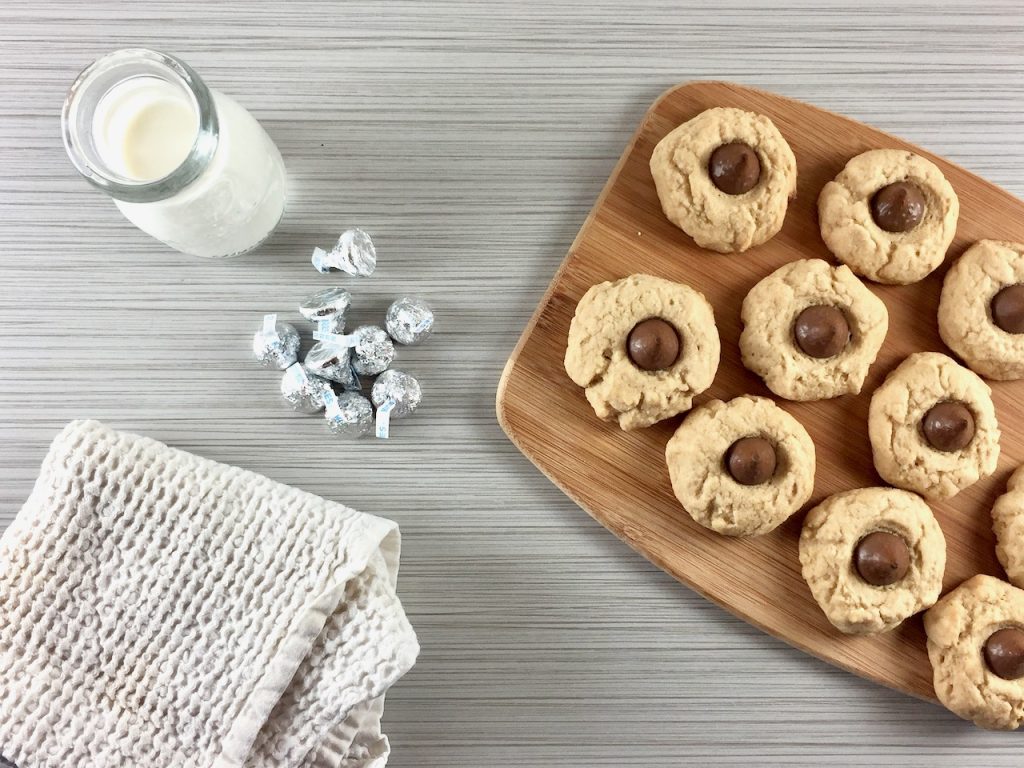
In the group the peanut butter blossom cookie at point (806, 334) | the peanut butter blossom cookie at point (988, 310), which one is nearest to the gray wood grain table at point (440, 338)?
the peanut butter blossom cookie at point (806, 334)

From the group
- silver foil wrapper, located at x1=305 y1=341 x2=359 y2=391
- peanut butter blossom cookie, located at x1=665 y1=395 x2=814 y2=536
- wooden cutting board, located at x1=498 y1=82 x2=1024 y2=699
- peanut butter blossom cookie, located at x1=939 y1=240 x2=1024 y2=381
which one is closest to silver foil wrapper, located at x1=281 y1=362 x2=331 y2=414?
silver foil wrapper, located at x1=305 y1=341 x2=359 y2=391

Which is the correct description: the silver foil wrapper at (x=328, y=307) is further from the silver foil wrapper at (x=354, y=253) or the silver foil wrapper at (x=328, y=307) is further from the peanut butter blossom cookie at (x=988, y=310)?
the peanut butter blossom cookie at (x=988, y=310)

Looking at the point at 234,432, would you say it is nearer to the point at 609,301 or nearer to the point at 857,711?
the point at 609,301

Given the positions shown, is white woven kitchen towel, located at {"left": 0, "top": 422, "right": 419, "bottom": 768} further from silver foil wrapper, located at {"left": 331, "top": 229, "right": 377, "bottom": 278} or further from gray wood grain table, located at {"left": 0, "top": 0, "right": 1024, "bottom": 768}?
silver foil wrapper, located at {"left": 331, "top": 229, "right": 377, "bottom": 278}

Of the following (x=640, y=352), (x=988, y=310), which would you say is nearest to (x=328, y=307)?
(x=640, y=352)

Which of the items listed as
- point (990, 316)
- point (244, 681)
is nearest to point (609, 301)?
point (990, 316)

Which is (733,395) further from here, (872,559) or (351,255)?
(351,255)

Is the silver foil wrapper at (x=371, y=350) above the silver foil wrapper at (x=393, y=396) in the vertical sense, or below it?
above
